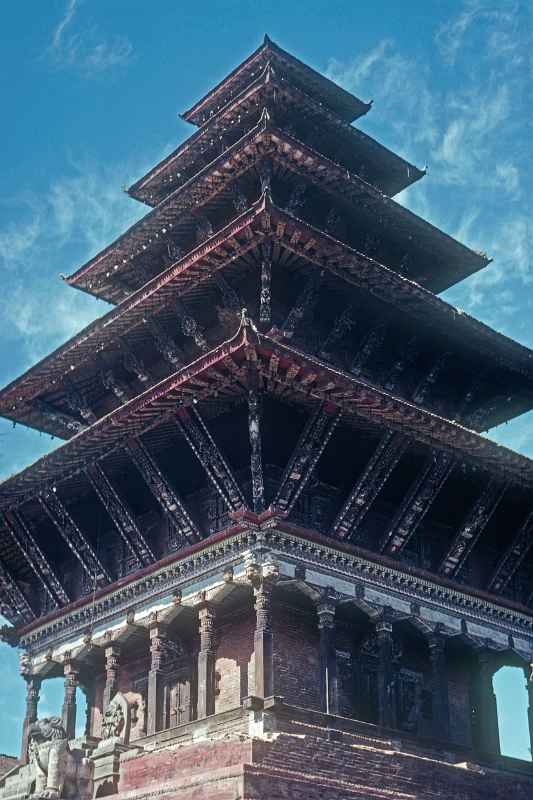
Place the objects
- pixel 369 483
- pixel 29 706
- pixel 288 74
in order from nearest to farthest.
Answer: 1. pixel 369 483
2. pixel 29 706
3. pixel 288 74

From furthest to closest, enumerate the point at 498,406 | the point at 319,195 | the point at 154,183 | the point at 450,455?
1. the point at 154,183
2. the point at 498,406
3. the point at 319,195
4. the point at 450,455

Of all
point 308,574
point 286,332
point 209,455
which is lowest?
point 308,574

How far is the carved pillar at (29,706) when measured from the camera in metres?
25.3

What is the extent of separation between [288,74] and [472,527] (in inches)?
601

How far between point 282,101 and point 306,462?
1201 centimetres

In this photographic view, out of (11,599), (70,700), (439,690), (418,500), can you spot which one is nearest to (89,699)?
(70,700)

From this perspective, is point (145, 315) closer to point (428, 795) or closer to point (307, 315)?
point (307, 315)

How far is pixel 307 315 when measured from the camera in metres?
26.0

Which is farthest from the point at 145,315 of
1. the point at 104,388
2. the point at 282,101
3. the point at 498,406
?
the point at 498,406

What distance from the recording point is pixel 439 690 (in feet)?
76.0

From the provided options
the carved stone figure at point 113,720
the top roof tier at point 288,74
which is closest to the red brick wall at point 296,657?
the carved stone figure at point 113,720

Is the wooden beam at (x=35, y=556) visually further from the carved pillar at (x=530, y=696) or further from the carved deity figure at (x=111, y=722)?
the carved pillar at (x=530, y=696)

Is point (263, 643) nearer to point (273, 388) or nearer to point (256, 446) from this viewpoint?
point (256, 446)

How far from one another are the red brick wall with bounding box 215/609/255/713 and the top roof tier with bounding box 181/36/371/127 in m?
16.5
